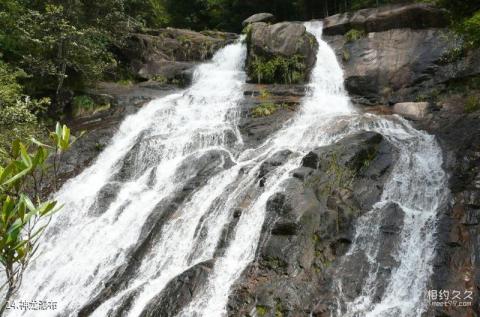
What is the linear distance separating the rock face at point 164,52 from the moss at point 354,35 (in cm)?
702

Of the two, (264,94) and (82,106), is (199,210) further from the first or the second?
(82,106)

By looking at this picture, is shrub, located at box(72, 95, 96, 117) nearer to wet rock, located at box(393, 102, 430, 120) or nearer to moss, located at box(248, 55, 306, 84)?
moss, located at box(248, 55, 306, 84)

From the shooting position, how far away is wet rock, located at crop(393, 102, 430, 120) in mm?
15066

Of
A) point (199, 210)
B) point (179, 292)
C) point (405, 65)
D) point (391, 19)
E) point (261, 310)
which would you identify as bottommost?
point (261, 310)

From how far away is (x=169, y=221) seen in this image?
1114 centimetres

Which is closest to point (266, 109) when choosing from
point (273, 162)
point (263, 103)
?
point (263, 103)

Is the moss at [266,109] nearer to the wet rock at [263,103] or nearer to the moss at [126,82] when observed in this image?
the wet rock at [263,103]

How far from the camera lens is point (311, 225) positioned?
948cm

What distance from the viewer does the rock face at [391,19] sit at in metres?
19.5

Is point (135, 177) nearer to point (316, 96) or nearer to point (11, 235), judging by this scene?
point (316, 96)

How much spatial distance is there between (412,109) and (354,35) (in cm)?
768

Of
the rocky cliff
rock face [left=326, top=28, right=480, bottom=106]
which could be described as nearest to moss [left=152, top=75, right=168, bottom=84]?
the rocky cliff

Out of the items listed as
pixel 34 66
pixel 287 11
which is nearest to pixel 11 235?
pixel 34 66

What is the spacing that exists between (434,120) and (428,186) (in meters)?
4.47
